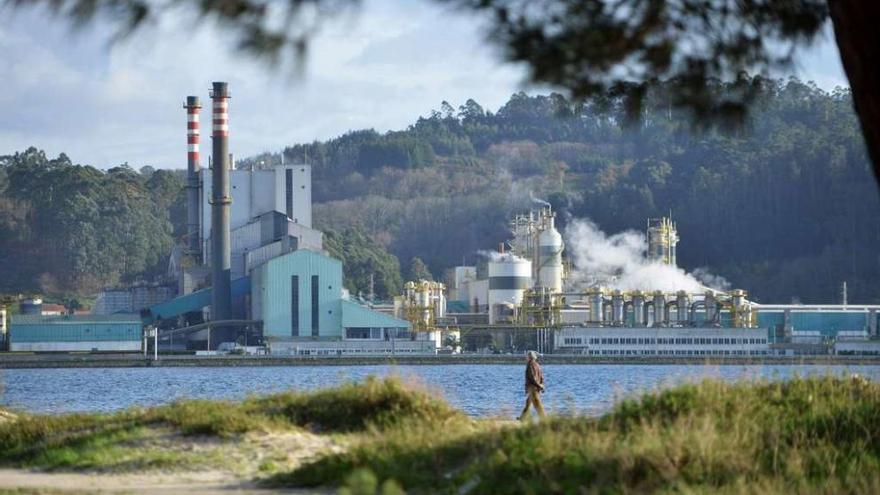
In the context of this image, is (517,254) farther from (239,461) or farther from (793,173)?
(239,461)

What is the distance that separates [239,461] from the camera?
18.1 m

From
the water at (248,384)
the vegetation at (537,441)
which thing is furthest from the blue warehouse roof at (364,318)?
the vegetation at (537,441)

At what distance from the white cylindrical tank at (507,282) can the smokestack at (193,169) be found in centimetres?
1795

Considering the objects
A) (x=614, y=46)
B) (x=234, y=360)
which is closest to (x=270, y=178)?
(x=234, y=360)

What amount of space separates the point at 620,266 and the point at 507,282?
83.3ft

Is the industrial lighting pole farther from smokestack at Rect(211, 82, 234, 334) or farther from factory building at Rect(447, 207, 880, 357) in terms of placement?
factory building at Rect(447, 207, 880, 357)

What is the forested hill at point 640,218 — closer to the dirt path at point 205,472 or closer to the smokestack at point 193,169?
the smokestack at point 193,169

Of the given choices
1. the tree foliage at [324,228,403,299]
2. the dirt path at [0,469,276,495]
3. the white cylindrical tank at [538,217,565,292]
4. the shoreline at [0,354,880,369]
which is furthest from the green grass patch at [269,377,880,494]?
the tree foliage at [324,228,403,299]

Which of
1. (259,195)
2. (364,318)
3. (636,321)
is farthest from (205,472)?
(636,321)

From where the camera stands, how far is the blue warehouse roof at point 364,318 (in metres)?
98.5

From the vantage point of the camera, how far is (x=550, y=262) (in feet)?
369

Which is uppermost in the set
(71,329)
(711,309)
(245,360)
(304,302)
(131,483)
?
(304,302)

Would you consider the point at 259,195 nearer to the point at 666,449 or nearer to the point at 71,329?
the point at 71,329

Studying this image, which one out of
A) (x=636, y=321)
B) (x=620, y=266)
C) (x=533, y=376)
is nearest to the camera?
(x=533, y=376)
